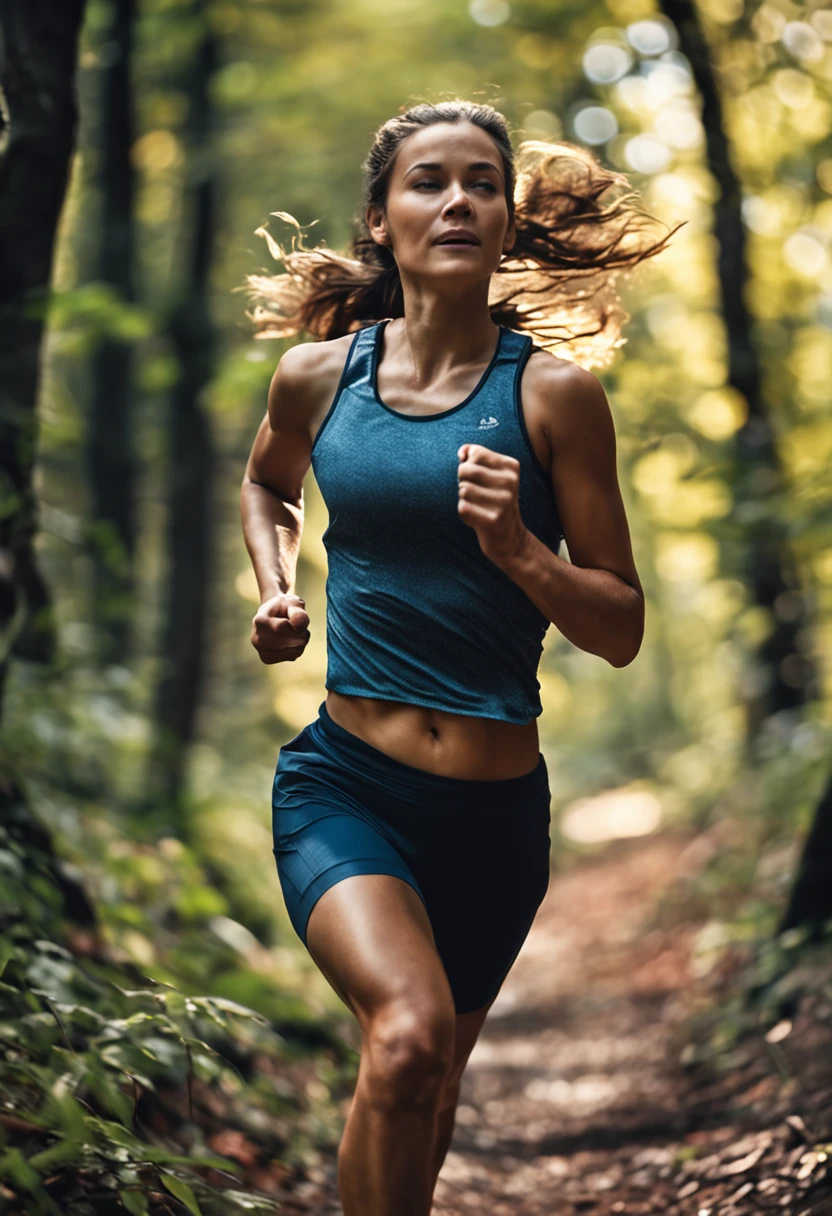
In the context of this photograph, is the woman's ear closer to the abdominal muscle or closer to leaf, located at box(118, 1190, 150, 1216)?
the abdominal muscle

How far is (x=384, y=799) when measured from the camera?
264 centimetres

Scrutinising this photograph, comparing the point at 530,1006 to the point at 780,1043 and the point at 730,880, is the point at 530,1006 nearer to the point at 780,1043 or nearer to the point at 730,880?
the point at 730,880

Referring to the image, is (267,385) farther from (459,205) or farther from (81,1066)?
(81,1066)

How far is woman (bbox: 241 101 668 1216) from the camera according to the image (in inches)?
98.8

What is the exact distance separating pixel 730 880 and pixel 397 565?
5.34 m

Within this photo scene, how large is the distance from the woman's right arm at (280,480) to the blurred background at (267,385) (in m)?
1.06

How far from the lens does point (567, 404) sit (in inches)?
102

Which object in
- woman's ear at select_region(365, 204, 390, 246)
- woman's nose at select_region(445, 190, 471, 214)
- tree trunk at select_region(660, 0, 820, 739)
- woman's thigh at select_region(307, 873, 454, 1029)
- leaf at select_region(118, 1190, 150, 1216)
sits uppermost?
tree trunk at select_region(660, 0, 820, 739)

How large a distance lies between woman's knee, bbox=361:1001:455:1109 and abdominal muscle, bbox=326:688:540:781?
57cm

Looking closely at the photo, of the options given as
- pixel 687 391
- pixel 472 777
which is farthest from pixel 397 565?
pixel 687 391

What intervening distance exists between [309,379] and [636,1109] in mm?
3542

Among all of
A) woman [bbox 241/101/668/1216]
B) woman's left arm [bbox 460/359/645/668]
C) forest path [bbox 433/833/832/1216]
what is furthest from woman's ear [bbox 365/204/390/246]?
forest path [bbox 433/833/832/1216]

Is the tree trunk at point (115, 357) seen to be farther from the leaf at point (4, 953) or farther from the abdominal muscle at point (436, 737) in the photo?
the abdominal muscle at point (436, 737)

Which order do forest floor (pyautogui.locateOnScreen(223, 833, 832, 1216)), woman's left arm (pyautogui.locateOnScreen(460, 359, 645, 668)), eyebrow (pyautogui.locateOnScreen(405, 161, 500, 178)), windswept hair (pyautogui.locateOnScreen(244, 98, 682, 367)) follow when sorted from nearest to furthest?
woman's left arm (pyautogui.locateOnScreen(460, 359, 645, 668)) → eyebrow (pyautogui.locateOnScreen(405, 161, 500, 178)) → windswept hair (pyautogui.locateOnScreen(244, 98, 682, 367)) → forest floor (pyautogui.locateOnScreen(223, 833, 832, 1216))
